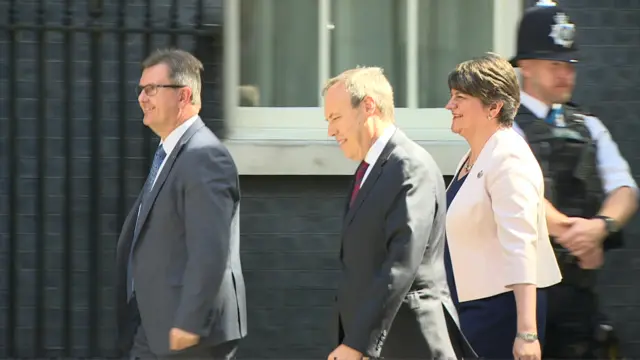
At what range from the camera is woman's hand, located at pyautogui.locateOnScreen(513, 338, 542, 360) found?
4031 mm

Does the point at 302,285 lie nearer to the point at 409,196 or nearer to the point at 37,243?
the point at 37,243

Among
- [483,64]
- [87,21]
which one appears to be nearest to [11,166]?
[87,21]

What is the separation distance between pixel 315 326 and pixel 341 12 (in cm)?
177

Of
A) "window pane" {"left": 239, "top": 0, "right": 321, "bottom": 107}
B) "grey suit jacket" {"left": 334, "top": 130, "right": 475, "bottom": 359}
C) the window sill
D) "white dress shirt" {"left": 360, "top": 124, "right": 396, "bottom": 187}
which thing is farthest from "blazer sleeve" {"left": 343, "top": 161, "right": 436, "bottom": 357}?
"window pane" {"left": 239, "top": 0, "right": 321, "bottom": 107}

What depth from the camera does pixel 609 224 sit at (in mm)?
4836

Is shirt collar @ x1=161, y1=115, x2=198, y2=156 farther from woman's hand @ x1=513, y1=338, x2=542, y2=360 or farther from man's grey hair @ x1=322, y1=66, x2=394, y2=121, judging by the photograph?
woman's hand @ x1=513, y1=338, x2=542, y2=360

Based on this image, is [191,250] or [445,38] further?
[445,38]

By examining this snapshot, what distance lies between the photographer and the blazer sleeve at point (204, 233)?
4.18 metres

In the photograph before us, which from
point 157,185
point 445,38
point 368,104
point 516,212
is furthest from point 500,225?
point 445,38

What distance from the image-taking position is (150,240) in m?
4.36

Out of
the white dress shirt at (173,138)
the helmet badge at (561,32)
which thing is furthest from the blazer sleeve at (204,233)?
the helmet badge at (561,32)

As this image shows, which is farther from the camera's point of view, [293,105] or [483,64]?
[293,105]

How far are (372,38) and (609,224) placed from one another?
7.22ft

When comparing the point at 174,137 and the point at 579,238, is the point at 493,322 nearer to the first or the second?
the point at 579,238
